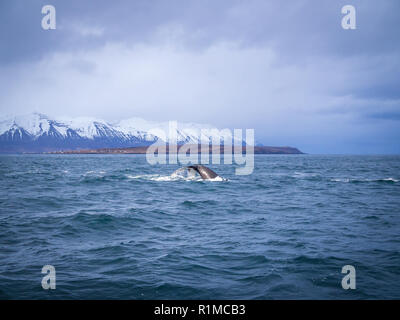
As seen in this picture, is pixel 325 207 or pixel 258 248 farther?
pixel 325 207

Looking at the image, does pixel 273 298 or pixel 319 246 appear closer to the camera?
pixel 273 298

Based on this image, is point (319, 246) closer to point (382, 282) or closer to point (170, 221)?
point (382, 282)

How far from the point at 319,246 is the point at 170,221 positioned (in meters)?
6.57

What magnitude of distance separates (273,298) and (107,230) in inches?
300
